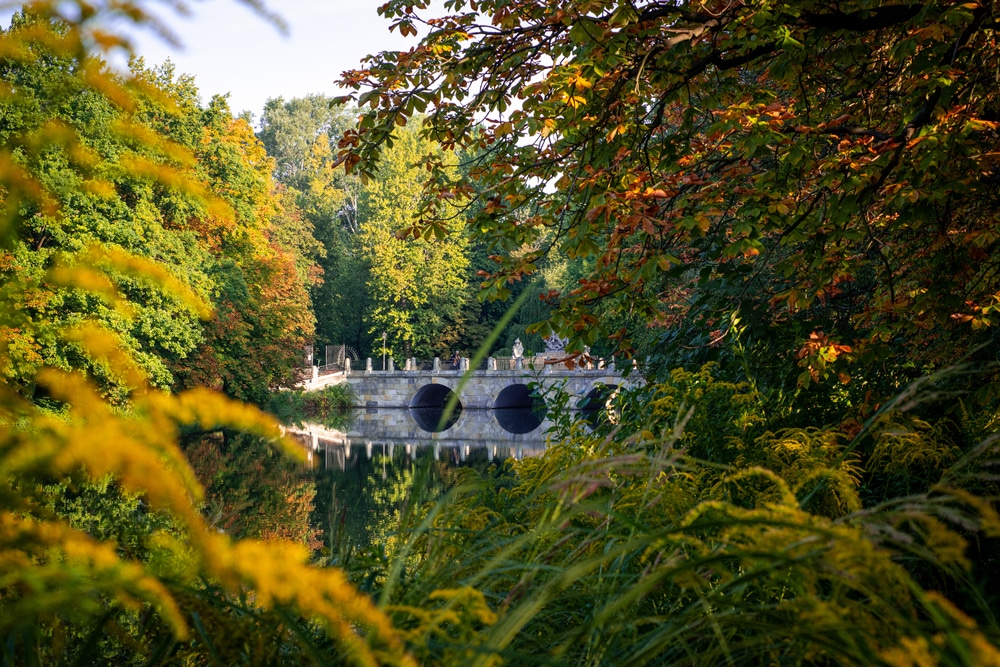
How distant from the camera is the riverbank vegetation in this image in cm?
119

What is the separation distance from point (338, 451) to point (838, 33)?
66.5ft

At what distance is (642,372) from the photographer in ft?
23.0

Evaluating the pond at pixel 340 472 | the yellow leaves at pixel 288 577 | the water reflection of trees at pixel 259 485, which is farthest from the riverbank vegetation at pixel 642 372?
the water reflection of trees at pixel 259 485

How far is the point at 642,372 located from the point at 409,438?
22070 mm

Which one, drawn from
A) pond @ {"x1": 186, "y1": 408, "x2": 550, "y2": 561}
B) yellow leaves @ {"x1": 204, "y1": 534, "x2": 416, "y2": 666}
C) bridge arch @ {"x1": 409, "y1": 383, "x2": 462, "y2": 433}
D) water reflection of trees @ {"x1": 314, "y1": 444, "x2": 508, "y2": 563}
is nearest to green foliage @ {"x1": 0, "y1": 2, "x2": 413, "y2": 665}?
yellow leaves @ {"x1": 204, "y1": 534, "x2": 416, "y2": 666}

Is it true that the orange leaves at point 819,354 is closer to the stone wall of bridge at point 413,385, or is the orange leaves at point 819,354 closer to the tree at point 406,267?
the tree at point 406,267

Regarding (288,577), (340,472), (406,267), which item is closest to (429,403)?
(406,267)

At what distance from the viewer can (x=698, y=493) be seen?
3180mm

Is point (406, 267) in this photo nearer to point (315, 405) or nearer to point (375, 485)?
point (315, 405)

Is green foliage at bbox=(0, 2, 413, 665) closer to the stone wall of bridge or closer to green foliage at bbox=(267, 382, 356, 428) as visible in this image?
green foliage at bbox=(267, 382, 356, 428)

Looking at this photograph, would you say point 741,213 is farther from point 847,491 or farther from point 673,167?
point 847,491

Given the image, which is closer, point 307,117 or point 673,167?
point 673,167

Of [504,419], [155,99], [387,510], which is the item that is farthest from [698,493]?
[504,419]

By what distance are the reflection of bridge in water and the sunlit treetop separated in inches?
593
